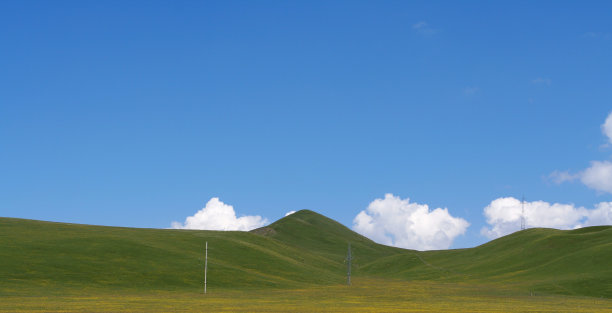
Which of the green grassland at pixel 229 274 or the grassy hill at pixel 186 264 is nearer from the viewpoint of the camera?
the green grassland at pixel 229 274

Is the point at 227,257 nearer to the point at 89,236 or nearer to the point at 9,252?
the point at 89,236

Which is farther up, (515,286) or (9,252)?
(9,252)

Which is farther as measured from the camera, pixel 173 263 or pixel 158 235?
pixel 158 235

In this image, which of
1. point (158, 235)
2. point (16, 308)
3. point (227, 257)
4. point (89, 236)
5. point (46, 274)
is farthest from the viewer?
point (158, 235)

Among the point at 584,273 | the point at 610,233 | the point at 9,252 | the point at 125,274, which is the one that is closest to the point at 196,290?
the point at 125,274

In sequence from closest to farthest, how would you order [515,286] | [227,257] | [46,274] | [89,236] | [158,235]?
1. [46,274]
2. [515,286]
3. [89,236]
4. [227,257]
5. [158,235]

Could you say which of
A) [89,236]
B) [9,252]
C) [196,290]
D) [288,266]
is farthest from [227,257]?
[9,252]

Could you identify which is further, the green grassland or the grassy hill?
the grassy hill

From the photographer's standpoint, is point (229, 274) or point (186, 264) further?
point (186, 264)

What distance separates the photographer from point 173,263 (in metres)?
135

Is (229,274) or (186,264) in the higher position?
(186,264)

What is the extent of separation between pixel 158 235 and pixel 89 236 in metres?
29.8

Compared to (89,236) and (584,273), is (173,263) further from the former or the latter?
(584,273)

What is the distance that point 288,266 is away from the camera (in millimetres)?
163500
